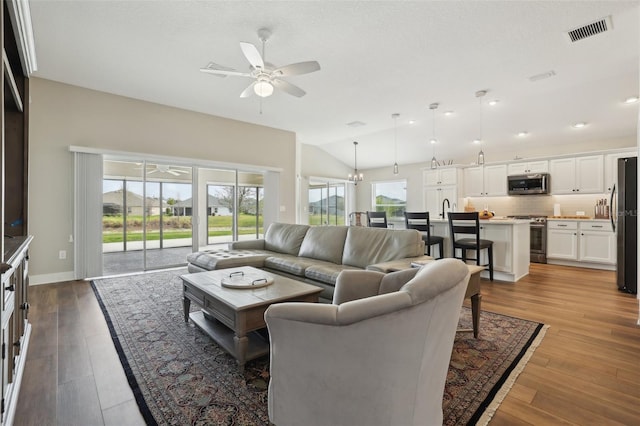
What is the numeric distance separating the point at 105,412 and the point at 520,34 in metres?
4.74

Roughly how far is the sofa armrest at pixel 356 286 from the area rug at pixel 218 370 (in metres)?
0.74

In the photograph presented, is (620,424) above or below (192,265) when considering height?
below

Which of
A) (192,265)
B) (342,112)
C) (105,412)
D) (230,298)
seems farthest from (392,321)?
(342,112)

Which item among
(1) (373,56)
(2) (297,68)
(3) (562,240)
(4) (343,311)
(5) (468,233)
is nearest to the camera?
(4) (343,311)

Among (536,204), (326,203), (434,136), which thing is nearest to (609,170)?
(536,204)

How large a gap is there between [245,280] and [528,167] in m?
6.73

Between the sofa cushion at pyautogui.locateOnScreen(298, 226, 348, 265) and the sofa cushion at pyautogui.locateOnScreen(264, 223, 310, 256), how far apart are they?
0.67 ft

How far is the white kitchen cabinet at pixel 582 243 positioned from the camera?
5.21 m

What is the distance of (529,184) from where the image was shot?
6.43 metres

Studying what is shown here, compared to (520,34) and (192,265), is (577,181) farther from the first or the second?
(192,265)

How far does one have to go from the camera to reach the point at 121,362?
2.13 metres

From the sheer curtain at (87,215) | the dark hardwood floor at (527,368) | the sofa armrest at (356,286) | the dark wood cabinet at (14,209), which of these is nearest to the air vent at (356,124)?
the dark hardwood floor at (527,368)

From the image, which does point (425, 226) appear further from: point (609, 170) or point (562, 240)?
point (609, 170)

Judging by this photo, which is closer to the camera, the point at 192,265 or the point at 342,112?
the point at 192,265
